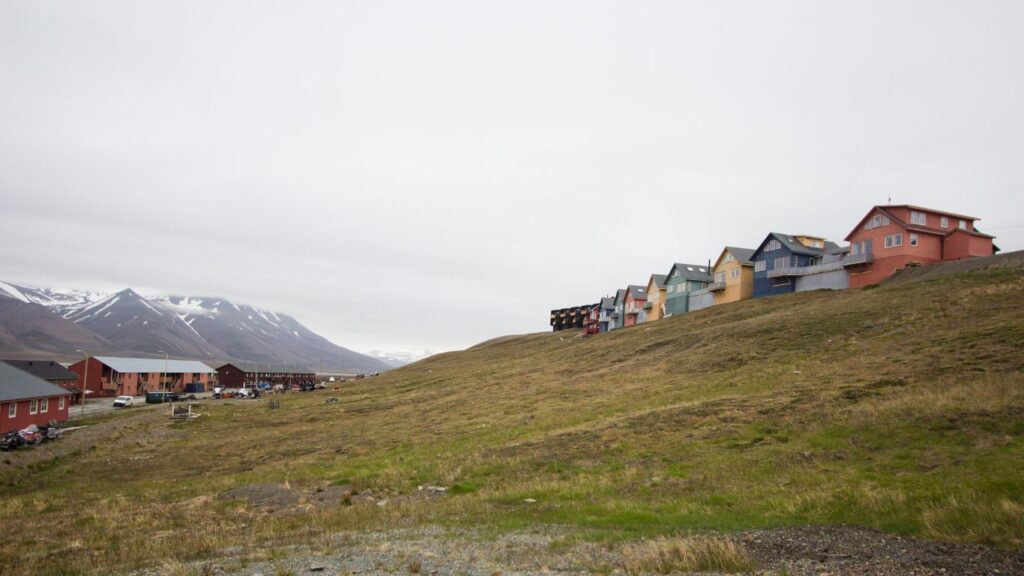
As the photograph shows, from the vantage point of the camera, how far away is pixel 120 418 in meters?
67.0

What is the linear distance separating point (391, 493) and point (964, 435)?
72.6 ft

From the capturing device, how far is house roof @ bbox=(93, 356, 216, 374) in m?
116

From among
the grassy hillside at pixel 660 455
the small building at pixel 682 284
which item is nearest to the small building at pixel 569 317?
the small building at pixel 682 284

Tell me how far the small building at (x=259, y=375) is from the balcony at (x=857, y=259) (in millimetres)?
117340

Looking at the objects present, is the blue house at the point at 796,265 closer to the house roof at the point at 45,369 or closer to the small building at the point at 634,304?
the small building at the point at 634,304

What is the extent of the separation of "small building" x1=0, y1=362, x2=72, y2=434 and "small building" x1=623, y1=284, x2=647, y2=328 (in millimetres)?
92137

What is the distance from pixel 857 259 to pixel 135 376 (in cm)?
13213

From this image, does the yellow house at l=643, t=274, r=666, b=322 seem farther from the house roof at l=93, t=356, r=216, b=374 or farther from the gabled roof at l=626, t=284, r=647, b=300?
the house roof at l=93, t=356, r=216, b=374

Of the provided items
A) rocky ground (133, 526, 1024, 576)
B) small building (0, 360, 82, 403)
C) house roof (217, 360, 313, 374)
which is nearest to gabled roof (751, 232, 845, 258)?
rocky ground (133, 526, 1024, 576)

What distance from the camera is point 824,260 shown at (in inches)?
2953

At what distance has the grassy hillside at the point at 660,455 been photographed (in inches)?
652

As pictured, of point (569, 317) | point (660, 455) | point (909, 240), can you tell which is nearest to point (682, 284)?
point (909, 240)

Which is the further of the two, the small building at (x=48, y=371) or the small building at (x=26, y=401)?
the small building at (x=48, y=371)

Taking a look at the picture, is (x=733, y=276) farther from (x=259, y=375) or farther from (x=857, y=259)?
(x=259, y=375)
